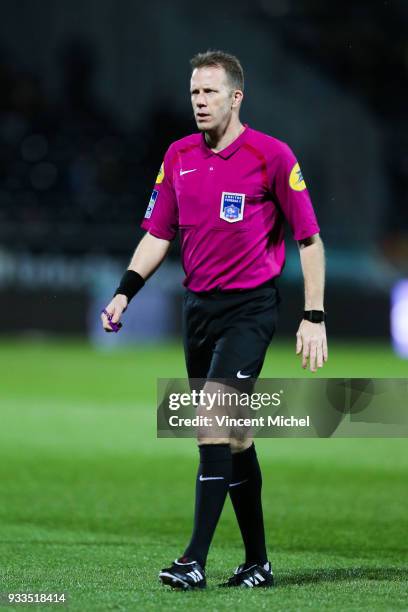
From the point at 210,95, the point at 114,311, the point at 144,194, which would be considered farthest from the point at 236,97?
the point at 144,194

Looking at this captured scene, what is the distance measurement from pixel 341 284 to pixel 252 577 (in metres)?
23.0

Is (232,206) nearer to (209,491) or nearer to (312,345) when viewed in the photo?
(312,345)

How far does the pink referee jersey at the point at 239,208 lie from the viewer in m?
5.69

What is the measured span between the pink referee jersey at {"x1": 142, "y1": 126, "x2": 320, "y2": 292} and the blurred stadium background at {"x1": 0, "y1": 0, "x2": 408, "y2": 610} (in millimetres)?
5097

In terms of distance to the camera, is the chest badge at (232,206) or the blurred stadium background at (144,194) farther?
the blurred stadium background at (144,194)

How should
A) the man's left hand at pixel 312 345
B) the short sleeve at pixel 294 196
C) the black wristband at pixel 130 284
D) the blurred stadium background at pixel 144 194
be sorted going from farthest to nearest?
1. the blurred stadium background at pixel 144 194
2. the black wristband at pixel 130 284
3. the short sleeve at pixel 294 196
4. the man's left hand at pixel 312 345

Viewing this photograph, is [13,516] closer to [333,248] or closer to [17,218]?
[17,218]

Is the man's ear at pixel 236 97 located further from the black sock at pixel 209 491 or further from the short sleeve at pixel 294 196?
the black sock at pixel 209 491

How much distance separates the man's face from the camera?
562 cm

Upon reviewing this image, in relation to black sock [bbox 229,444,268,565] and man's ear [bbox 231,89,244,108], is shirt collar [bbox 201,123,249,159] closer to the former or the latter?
man's ear [bbox 231,89,244,108]

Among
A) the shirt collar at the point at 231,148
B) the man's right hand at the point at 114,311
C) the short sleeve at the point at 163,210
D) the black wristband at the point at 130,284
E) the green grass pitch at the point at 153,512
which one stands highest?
the shirt collar at the point at 231,148

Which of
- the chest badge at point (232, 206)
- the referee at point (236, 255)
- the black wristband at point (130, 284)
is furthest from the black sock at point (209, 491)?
the chest badge at point (232, 206)

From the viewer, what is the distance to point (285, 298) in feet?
88.6

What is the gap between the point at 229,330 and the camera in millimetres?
5676
